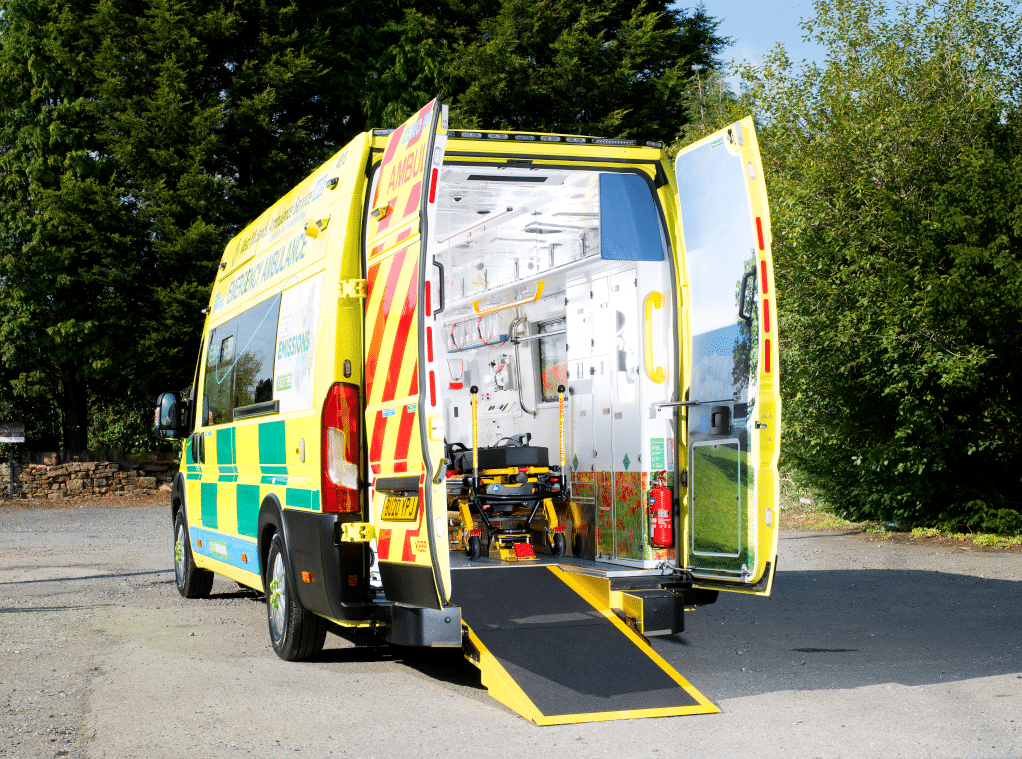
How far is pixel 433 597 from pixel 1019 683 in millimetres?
3403

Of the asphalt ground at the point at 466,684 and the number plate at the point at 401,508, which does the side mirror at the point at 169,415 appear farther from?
the number plate at the point at 401,508

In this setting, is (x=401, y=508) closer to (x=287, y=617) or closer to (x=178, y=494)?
(x=287, y=617)

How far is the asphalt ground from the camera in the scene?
4.98 m

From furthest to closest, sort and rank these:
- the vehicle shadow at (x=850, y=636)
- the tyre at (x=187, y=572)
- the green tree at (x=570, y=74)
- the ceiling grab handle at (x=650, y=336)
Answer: the green tree at (x=570, y=74) → the tyre at (x=187, y=572) → the ceiling grab handle at (x=650, y=336) → the vehicle shadow at (x=850, y=636)

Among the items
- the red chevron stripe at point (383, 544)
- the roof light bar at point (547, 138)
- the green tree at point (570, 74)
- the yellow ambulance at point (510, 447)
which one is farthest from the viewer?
the green tree at point (570, 74)

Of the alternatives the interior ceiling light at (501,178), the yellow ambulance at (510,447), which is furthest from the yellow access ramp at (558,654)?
the interior ceiling light at (501,178)

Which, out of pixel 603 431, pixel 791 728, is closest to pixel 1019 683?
pixel 791 728

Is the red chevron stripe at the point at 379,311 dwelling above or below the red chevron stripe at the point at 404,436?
above

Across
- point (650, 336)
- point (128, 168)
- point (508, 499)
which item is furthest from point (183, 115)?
point (650, 336)

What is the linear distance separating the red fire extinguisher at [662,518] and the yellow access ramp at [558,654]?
21.0 inches

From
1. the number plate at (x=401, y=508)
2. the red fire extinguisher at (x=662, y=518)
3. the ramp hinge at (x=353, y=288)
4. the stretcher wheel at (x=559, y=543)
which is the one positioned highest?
the ramp hinge at (x=353, y=288)

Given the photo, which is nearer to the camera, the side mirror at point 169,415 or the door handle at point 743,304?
the door handle at point 743,304

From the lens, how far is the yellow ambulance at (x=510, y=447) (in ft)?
18.1

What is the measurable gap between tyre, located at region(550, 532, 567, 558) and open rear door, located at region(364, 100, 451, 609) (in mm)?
3031
